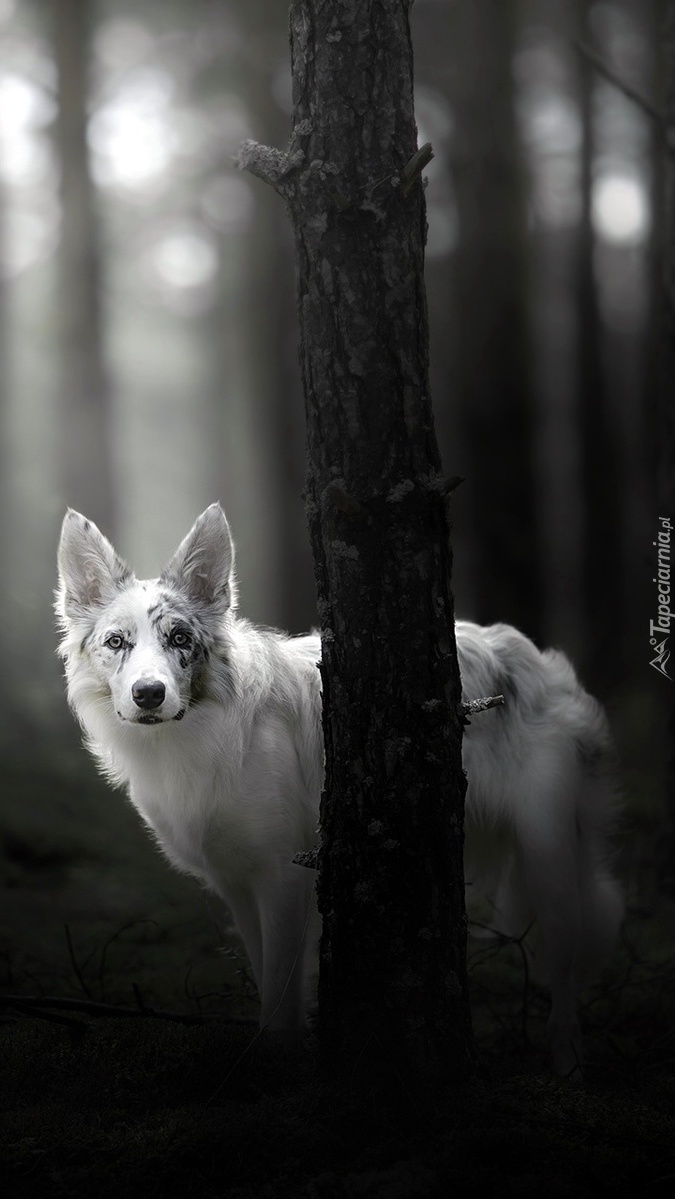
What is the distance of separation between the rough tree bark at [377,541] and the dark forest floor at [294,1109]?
242 mm

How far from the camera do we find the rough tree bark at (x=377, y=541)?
10.2 feet

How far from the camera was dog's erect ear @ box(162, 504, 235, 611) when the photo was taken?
14.5ft

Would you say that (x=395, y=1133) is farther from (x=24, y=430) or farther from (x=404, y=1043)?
(x=24, y=430)

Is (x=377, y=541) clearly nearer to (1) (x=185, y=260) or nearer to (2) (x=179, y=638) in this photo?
(2) (x=179, y=638)

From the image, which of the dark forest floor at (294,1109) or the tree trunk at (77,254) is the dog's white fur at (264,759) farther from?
the tree trunk at (77,254)

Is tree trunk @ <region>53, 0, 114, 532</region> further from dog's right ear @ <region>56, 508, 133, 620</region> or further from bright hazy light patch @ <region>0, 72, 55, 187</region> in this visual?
dog's right ear @ <region>56, 508, 133, 620</region>

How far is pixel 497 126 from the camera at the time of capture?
38.9 ft

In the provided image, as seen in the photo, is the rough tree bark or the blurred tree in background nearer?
the rough tree bark

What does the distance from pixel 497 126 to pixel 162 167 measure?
5.56 meters

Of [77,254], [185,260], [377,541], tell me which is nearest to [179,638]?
[377,541]

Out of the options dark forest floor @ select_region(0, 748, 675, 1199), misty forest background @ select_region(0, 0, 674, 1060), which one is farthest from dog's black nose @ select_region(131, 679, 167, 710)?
misty forest background @ select_region(0, 0, 674, 1060)

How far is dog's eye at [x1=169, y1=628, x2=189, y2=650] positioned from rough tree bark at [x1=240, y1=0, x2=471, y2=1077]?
42.5 inches

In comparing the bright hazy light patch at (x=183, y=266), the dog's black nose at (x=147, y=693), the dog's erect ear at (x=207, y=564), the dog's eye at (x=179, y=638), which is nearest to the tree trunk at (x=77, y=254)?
the bright hazy light patch at (x=183, y=266)

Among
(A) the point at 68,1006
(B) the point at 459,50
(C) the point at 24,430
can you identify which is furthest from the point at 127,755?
(C) the point at 24,430
